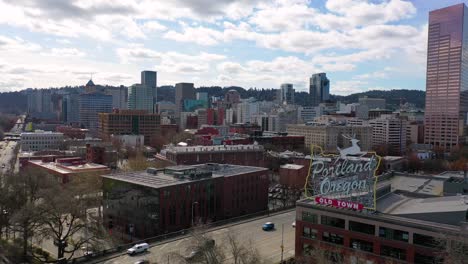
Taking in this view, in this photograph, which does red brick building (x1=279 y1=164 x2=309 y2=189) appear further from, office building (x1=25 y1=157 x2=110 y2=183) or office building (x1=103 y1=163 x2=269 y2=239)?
office building (x1=25 y1=157 x2=110 y2=183)

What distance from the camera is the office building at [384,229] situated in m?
41.1

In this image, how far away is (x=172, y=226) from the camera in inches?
2434

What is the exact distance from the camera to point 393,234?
142ft

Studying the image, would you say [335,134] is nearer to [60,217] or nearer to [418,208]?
[418,208]

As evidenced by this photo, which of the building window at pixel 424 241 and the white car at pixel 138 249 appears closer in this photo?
the building window at pixel 424 241

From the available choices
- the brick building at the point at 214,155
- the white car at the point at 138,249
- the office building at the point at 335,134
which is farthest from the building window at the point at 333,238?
the office building at the point at 335,134

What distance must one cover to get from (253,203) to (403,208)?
34.5 metres

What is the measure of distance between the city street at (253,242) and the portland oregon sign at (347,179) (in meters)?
10.1

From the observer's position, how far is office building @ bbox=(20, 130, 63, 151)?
15915cm

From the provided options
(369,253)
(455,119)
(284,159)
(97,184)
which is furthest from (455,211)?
(455,119)

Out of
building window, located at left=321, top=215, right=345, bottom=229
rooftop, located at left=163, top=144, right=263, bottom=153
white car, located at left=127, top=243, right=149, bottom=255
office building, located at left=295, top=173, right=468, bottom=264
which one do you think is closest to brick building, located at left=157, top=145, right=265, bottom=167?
rooftop, located at left=163, top=144, right=263, bottom=153

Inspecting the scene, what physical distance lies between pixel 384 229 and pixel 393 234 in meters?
0.98

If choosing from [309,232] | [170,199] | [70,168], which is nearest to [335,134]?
[70,168]

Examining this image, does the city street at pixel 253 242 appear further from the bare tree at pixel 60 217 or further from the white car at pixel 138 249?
the bare tree at pixel 60 217
